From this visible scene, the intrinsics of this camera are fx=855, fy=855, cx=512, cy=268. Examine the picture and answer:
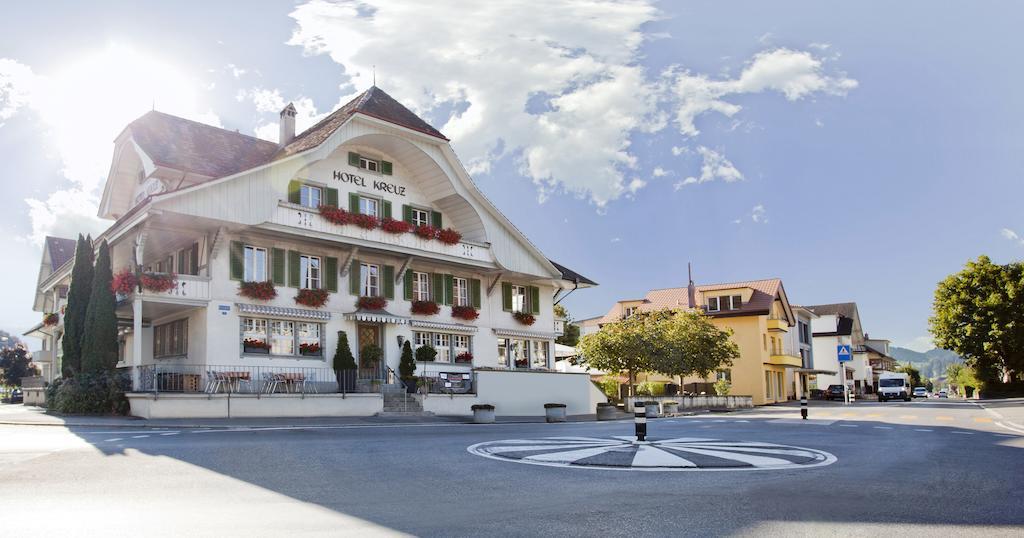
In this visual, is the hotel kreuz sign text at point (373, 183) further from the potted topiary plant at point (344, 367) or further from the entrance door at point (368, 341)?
the potted topiary plant at point (344, 367)

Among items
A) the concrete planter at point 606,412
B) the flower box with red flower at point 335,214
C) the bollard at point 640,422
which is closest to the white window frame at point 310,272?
the flower box with red flower at point 335,214

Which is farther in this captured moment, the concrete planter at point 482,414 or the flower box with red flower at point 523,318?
the flower box with red flower at point 523,318

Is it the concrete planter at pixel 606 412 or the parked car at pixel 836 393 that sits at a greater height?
the concrete planter at pixel 606 412

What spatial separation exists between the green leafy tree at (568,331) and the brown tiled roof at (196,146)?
36646 mm

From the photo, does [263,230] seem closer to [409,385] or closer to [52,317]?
[409,385]

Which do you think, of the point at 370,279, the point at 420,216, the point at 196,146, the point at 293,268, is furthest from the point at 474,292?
the point at 196,146

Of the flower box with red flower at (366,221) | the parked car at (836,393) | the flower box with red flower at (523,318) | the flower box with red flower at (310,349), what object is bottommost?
the parked car at (836,393)

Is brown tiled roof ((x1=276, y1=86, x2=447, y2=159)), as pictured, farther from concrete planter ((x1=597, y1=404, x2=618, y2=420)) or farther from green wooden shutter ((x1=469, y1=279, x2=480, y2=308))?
concrete planter ((x1=597, y1=404, x2=618, y2=420))

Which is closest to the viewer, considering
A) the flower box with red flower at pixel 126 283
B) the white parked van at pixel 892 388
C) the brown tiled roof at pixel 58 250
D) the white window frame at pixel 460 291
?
the flower box with red flower at pixel 126 283

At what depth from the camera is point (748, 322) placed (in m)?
60.8

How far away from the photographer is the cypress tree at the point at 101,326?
89.8 ft

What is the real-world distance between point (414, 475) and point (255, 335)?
66.3 ft

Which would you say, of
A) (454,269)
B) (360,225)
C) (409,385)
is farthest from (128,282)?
(454,269)

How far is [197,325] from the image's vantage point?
2883cm
